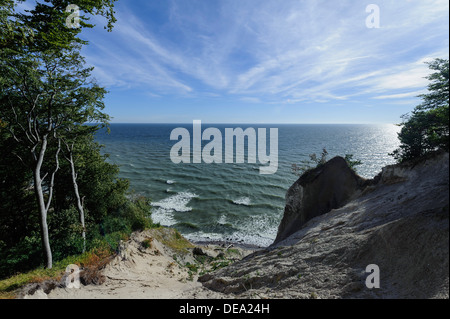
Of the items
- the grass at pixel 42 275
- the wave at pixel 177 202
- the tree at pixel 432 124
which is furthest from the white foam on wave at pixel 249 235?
the tree at pixel 432 124

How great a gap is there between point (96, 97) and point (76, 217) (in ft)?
35.6

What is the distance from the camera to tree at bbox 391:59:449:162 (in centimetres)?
915

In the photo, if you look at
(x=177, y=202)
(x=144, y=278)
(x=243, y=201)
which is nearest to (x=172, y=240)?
(x=144, y=278)

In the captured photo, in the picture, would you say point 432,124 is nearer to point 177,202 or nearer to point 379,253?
point 379,253

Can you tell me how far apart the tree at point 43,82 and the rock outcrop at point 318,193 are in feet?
58.6

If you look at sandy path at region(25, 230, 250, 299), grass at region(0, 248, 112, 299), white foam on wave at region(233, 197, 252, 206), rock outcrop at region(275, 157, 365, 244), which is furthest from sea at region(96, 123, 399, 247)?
grass at region(0, 248, 112, 299)

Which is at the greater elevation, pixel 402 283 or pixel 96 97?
pixel 96 97

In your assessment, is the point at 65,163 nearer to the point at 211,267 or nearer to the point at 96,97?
the point at 96,97

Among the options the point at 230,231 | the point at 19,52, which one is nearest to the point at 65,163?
the point at 19,52

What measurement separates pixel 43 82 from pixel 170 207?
26.0 m

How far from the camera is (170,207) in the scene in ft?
114

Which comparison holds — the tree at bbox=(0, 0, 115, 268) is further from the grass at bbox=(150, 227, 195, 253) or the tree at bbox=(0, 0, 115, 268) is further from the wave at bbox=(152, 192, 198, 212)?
the wave at bbox=(152, 192, 198, 212)

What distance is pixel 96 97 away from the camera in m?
14.2
